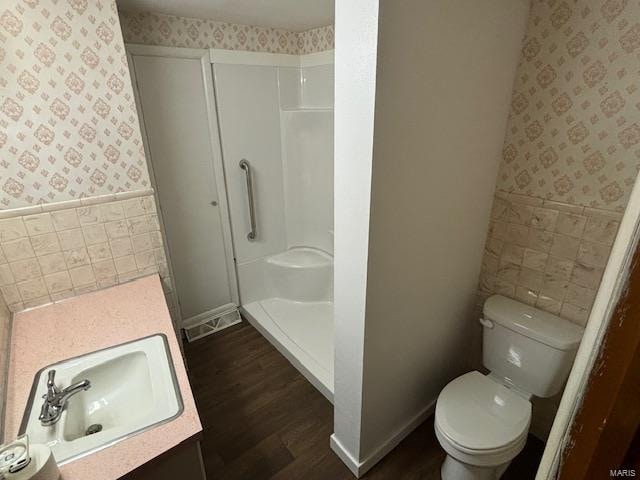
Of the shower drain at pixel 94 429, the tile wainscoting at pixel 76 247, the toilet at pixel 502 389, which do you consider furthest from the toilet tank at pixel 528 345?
the tile wainscoting at pixel 76 247

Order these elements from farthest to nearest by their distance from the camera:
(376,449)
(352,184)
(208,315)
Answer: (208,315)
(376,449)
(352,184)

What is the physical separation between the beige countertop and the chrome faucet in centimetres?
9

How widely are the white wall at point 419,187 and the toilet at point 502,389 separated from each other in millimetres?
212

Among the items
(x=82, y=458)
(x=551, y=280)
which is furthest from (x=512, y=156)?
(x=82, y=458)

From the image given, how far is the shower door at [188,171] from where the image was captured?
6.68 ft

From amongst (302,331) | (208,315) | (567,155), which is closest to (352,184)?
(567,155)

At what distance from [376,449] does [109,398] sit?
1.23 m

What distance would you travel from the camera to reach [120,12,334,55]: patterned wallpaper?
1896 millimetres

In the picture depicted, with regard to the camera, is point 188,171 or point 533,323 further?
point 188,171

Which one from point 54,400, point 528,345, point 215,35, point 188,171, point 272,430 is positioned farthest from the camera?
point 188,171

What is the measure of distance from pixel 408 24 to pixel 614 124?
95 centimetres

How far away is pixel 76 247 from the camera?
158 centimetres

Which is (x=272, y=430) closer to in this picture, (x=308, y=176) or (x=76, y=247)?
(x=76, y=247)

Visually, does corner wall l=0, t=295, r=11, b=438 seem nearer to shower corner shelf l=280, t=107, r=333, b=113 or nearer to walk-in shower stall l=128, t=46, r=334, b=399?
walk-in shower stall l=128, t=46, r=334, b=399
